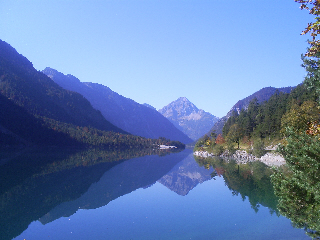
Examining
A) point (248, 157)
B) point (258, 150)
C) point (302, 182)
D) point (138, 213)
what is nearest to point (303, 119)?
point (302, 182)

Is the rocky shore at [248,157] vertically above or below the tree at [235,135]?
below

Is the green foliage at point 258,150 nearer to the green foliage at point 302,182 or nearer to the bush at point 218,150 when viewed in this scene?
the bush at point 218,150

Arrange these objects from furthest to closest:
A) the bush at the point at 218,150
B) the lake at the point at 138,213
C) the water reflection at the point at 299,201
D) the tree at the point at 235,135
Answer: the bush at the point at 218,150 → the tree at the point at 235,135 → the lake at the point at 138,213 → the water reflection at the point at 299,201

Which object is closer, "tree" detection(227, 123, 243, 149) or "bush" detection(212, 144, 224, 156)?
"tree" detection(227, 123, 243, 149)

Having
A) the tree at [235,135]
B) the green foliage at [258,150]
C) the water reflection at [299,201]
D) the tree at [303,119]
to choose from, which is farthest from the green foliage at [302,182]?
the tree at [235,135]

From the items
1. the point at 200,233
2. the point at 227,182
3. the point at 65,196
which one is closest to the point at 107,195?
the point at 65,196

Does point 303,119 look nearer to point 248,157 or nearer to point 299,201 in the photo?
point 299,201

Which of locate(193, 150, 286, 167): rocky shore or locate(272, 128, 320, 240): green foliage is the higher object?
locate(272, 128, 320, 240): green foliage

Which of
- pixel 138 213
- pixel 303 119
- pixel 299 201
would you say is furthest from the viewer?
pixel 138 213

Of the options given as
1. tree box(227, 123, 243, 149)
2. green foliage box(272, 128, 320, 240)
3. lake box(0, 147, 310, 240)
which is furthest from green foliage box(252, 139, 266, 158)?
green foliage box(272, 128, 320, 240)

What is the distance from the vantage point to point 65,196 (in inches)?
1097

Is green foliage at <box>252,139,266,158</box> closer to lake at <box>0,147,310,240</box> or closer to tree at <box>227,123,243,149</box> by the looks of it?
tree at <box>227,123,243,149</box>

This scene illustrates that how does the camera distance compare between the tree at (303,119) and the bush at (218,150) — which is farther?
the bush at (218,150)

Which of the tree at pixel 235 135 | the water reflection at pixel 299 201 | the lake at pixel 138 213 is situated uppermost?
the tree at pixel 235 135
